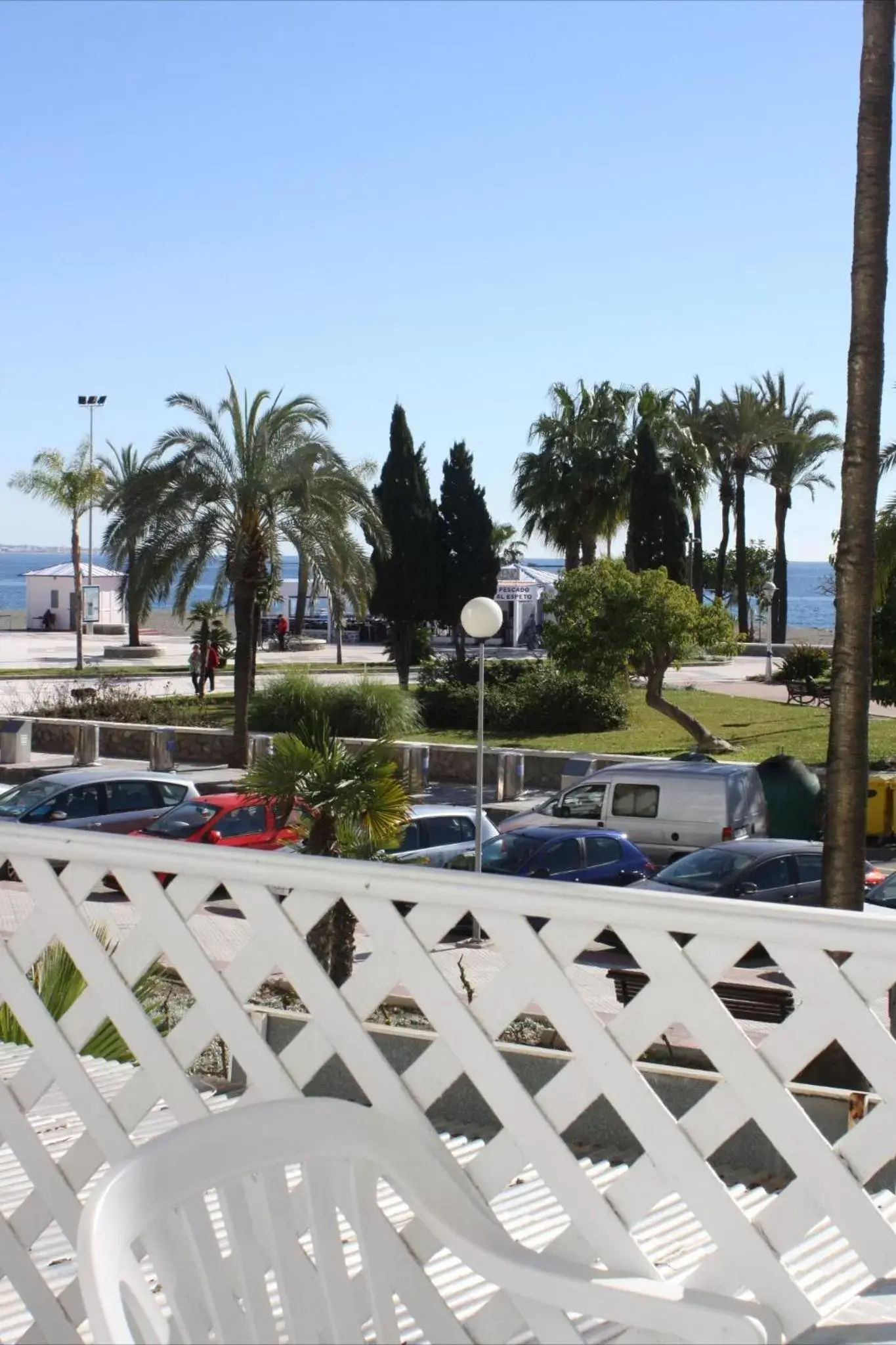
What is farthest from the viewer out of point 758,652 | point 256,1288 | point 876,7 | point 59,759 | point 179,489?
point 758,652

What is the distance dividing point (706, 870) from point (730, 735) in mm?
15225

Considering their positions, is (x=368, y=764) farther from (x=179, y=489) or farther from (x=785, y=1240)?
(x=179, y=489)

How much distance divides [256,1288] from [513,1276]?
0.41 meters

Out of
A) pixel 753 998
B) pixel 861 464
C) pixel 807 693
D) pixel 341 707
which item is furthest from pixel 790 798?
pixel 807 693

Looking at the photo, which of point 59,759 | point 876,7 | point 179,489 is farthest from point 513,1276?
point 59,759

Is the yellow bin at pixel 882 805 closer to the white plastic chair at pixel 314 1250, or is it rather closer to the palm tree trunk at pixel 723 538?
the white plastic chair at pixel 314 1250

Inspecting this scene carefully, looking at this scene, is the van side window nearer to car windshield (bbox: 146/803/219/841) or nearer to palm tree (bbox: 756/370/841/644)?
car windshield (bbox: 146/803/219/841)

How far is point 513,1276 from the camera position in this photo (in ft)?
6.97

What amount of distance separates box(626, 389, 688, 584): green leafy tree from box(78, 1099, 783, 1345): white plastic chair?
4479cm

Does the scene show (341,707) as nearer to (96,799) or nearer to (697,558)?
(96,799)

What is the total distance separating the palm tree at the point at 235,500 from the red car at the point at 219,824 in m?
8.50

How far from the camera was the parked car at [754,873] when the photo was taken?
14.6m

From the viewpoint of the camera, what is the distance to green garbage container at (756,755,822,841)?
19781 millimetres

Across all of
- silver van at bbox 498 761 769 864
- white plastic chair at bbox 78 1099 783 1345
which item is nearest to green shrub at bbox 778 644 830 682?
silver van at bbox 498 761 769 864
